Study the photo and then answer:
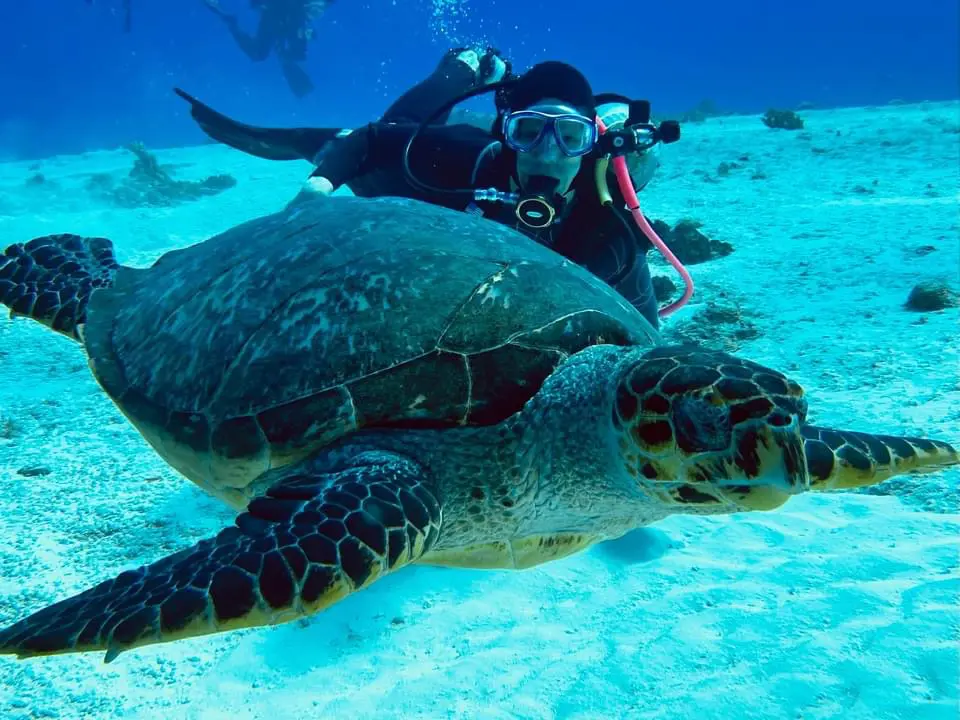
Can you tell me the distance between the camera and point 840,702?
2123 mm

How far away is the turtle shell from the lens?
208 cm

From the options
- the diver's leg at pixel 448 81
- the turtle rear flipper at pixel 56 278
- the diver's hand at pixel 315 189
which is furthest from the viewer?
the diver's leg at pixel 448 81

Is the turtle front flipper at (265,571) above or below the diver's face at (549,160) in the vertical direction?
below

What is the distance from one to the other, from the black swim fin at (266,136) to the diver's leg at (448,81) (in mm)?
944

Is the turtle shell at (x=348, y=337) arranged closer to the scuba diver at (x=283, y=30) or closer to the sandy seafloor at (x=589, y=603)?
the sandy seafloor at (x=589, y=603)

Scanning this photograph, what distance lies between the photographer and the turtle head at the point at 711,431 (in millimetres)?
1470

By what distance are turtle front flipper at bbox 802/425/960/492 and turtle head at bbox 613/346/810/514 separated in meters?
0.35

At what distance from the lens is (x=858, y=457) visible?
77.7 inches

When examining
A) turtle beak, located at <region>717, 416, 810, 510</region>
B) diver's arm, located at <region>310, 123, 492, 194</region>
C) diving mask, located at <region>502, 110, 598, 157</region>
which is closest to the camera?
turtle beak, located at <region>717, 416, 810, 510</region>

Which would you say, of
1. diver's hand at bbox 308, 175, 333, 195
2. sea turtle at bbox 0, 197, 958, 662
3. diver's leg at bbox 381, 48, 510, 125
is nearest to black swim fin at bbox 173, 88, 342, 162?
diver's leg at bbox 381, 48, 510, 125

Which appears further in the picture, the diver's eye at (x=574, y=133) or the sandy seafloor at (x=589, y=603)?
the diver's eye at (x=574, y=133)

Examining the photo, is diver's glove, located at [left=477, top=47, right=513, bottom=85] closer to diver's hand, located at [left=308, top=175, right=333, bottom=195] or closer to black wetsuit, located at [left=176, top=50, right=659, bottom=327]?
black wetsuit, located at [left=176, top=50, right=659, bottom=327]

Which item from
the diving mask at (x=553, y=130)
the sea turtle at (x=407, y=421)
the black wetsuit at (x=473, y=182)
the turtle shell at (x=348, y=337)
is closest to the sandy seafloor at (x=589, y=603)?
the sea turtle at (x=407, y=421)

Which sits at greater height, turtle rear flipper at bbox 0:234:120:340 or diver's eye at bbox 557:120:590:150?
diver's eye at bbox 557:120:590:150
